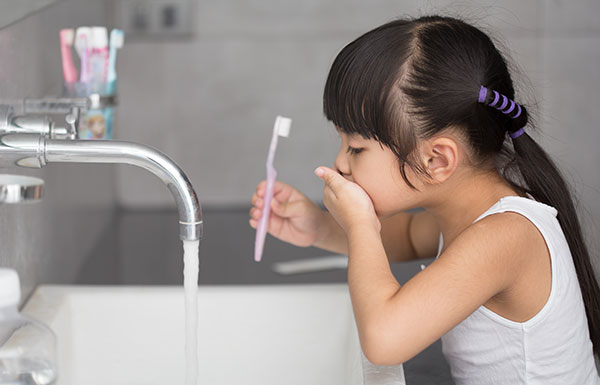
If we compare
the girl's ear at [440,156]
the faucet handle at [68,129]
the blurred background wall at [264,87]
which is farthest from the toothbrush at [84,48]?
the blurred background wall at [264,87]

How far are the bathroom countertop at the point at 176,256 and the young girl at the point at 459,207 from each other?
525 mm

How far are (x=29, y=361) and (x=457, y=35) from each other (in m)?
0.56

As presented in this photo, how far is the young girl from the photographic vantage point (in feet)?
2.56

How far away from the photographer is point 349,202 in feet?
2.86

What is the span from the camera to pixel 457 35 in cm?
85

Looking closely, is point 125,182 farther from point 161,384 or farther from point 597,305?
point 597,305

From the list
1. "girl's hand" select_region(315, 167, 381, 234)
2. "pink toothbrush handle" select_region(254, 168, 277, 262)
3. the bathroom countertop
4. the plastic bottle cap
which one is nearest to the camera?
the plastic bottle cap

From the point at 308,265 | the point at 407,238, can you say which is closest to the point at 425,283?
the point at 407,238

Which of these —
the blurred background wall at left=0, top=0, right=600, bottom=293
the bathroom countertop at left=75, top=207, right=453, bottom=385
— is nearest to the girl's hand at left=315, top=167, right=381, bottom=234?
the bathroom countertop at left=75, top=207, right=453, bottom=385

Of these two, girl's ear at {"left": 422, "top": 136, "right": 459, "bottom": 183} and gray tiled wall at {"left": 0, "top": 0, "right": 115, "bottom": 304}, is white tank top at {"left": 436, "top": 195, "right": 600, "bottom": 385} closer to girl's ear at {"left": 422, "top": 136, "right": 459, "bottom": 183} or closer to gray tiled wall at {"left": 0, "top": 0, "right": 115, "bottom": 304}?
girl's ear at {"left": 422, "top": 136, "right": 459, "bottom": 183}

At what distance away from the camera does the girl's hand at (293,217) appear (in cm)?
105

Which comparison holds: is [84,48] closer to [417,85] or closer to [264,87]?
[417,85]

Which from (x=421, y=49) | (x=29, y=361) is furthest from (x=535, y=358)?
(x=29, y=361)

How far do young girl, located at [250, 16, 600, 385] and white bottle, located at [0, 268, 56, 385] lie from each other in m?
0.31
